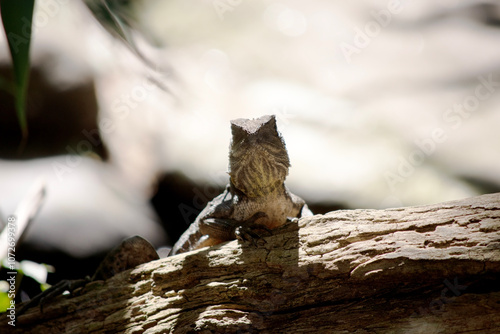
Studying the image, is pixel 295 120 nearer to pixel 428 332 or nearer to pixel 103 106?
pixel 103 106

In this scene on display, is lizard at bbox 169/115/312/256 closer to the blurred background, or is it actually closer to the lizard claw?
the lizard claw

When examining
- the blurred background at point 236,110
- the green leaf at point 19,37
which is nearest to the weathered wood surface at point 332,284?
the green leaf at point 19,37

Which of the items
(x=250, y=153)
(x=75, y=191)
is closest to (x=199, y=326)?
(x=250, y=153)

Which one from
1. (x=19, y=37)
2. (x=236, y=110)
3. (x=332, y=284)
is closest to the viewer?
(x=19, y=37)

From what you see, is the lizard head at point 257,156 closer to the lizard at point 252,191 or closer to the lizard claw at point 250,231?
the lizard at point 252,191

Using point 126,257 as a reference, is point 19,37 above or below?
above

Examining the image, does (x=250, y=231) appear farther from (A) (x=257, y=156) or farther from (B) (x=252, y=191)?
(A) (x=257, y=156)

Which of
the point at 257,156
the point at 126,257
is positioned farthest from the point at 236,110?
the point at 257,156
